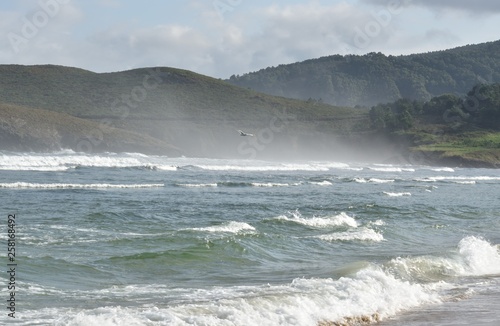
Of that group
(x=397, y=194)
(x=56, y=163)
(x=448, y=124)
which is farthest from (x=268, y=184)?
(x=448, y=124)

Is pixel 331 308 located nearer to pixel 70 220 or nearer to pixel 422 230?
pixel 70 220

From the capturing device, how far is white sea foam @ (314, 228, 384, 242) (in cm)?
2241

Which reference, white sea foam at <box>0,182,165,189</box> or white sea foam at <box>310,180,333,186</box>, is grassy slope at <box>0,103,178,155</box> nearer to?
white sea foam at <box>310,180,333,186</box>

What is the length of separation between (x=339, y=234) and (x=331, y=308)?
1006 centimetres

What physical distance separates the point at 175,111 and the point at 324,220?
102562 millimetres

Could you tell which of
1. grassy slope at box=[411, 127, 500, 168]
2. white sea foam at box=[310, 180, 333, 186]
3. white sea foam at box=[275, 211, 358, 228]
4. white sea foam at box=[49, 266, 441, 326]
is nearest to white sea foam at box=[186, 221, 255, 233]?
white sea foam at box=[275, 211, 358, 228]

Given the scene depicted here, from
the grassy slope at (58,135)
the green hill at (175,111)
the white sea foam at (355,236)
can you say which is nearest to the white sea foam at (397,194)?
the white sea foam at (355,236)

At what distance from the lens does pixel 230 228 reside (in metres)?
23.0

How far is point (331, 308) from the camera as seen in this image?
13.3 m

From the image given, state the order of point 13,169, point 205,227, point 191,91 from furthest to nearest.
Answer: point 191,91
point 13,169
point 205,227

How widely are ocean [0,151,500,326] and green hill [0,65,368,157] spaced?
212 ft

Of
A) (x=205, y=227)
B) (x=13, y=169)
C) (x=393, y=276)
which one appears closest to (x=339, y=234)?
(x=205, y=227)

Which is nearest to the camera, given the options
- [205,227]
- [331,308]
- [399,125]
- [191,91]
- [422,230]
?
[331,308]

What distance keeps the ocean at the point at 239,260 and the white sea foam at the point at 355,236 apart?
89 mm
